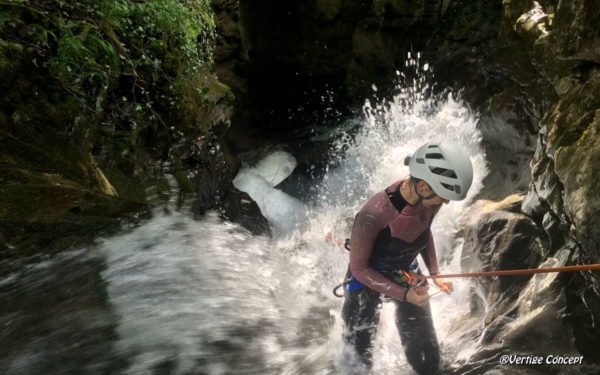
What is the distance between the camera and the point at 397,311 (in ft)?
12.2

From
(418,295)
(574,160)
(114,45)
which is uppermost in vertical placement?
(114,45)

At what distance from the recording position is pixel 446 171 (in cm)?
306

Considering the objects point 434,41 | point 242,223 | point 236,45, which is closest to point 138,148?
point 242,223

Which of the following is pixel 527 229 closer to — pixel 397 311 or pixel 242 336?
pixel 397 311

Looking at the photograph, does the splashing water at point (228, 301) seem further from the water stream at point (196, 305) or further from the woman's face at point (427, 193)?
the woman's face at point (427, 193)

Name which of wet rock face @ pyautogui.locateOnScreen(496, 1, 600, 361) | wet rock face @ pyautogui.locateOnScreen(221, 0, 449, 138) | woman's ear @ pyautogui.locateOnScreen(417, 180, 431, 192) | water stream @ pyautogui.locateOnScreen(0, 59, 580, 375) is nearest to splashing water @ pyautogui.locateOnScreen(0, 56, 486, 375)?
water stream @ pyautogui.locateOnScreen(0, 59, 580, 375)

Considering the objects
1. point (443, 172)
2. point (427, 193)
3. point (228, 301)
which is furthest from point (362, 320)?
point (228, 301)

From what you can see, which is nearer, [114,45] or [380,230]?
[380,230]

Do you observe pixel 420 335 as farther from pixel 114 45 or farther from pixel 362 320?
pixel 114 45

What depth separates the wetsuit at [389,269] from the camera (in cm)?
327

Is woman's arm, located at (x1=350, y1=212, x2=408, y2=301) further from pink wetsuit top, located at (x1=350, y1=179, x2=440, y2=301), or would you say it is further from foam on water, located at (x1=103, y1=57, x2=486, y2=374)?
foam on water, located at (x1=103, y1=57, x2=486, y2=374)

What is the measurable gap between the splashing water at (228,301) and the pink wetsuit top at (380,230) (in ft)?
3.81

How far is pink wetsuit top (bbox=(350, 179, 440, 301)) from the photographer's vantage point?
3.25 m

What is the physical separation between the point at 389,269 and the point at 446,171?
1.01 metres
